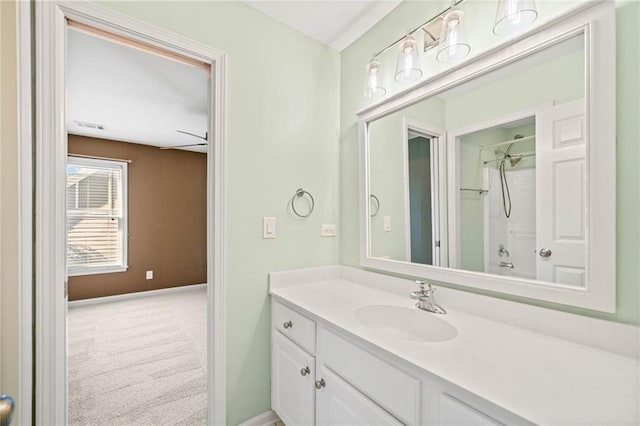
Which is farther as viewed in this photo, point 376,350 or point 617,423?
point 376,350

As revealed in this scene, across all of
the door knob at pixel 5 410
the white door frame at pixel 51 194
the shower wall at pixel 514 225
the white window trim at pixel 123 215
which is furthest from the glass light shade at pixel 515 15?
the white window trim at pixel 123 215

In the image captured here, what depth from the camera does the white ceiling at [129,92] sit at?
201 centimetres

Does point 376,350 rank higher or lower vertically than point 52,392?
higher

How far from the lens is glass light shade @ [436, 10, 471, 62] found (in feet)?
3.95

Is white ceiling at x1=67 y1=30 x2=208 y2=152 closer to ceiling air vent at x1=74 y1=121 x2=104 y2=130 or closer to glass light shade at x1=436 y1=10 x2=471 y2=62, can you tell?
ceiling air vent at x1=74 y1=121 x2=104 y2=130

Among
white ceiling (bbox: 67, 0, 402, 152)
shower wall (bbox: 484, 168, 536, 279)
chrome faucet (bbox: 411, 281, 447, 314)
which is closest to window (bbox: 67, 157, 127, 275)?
white ceiling (bbox: 67, 0, 402, 152)

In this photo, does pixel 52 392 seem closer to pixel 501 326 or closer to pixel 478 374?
pixel 478 374

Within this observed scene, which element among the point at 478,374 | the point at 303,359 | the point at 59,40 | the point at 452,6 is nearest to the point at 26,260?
the point at 59,40

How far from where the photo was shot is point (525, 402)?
2.07 ft

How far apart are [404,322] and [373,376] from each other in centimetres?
42

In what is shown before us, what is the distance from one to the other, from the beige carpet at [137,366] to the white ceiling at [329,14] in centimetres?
247

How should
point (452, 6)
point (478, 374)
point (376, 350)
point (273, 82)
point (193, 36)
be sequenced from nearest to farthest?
point (478, 374) → point (376, 350) → point (452, 6) → point (193, 36) → point (273, 82)

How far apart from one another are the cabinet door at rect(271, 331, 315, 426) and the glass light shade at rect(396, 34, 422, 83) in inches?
58.0

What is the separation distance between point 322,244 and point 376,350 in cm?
99
